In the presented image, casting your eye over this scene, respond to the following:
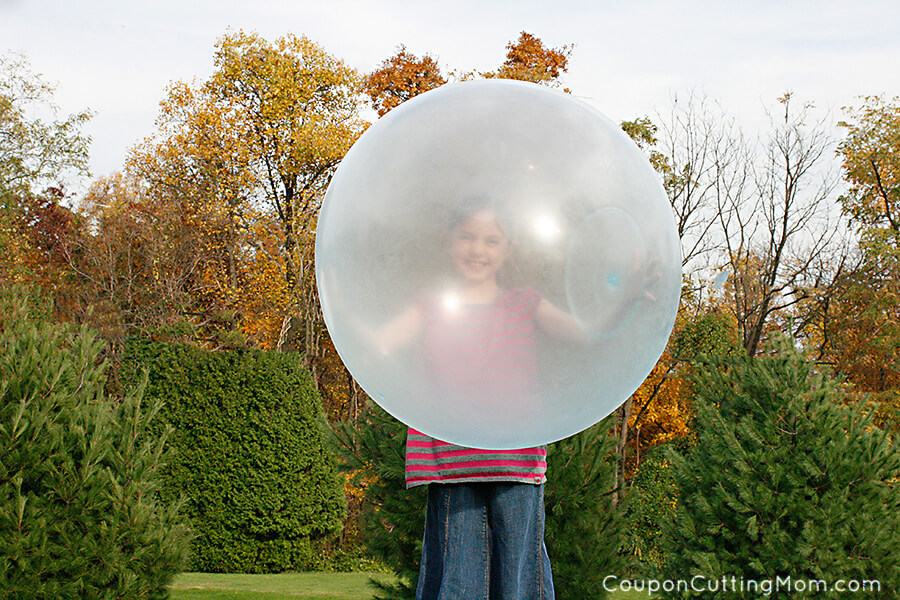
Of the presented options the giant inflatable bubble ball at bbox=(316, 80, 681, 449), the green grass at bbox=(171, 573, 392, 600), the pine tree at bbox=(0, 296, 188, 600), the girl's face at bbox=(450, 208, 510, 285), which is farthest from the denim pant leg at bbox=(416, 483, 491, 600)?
the green grass at bbox=(171, 573, 392, 600)

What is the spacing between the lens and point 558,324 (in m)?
1.92

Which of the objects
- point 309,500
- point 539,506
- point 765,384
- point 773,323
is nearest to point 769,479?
point 765,384

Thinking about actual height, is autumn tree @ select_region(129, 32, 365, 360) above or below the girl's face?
above

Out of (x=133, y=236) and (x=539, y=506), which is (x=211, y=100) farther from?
Result: (x=539, y=506)

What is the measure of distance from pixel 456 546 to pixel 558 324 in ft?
3.37

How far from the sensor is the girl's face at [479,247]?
1.88 metres

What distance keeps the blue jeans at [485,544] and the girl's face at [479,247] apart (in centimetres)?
99

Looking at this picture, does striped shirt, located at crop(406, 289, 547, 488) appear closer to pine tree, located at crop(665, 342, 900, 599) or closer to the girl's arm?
the girl's arm

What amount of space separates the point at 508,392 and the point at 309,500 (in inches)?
392

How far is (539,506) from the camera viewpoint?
2.64 metres

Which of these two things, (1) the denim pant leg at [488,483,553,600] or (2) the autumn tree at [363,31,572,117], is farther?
(2) the autumn tree at [363,31,572,117]

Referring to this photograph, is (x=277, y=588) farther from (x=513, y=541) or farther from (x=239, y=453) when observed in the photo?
(x=513, y=541)

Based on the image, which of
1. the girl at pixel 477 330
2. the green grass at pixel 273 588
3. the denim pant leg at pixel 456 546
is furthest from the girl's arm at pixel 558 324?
the green grass at pixel 273 588

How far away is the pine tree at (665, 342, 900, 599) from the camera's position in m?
3.12
